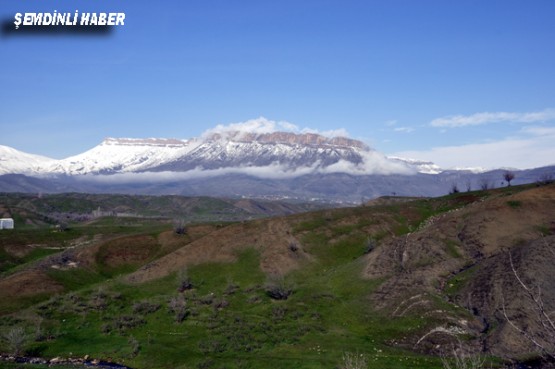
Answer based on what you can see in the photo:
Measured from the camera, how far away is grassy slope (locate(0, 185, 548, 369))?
60062 millimetres

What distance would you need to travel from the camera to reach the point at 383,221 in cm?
11494

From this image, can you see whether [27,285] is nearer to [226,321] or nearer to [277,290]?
[226,321]

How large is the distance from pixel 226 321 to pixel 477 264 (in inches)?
1582

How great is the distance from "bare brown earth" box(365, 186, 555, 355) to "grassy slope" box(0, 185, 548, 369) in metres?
3.51

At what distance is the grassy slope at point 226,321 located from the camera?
60062 millimetres

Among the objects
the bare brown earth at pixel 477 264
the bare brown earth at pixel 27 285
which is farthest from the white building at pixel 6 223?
the bare brown earth at pixel 477 264

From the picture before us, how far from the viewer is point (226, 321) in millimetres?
70625

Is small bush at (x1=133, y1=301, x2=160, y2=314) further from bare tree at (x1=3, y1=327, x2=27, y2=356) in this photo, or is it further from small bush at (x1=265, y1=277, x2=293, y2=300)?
small bush at (x1=265, y1=277, x2=293, y2=300)

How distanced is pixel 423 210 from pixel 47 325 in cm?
8283

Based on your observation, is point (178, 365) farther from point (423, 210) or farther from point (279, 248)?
point (423, 210)

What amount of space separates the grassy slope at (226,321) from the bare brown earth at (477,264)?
351 cm

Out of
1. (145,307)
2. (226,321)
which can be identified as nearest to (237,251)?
(145,307)

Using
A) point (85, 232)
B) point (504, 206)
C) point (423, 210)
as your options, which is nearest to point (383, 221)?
point (423, 210)

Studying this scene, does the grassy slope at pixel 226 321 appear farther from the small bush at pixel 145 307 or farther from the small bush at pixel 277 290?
the small bush at pixel 277 290
